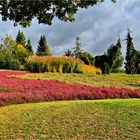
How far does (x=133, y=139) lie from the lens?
14.9 m

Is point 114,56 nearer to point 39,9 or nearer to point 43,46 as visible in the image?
point 39,9

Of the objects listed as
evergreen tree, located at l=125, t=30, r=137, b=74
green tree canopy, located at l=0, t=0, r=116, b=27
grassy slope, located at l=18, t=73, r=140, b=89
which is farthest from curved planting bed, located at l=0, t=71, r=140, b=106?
evergreen tree, located at l=125, t=30, r=137, b=74

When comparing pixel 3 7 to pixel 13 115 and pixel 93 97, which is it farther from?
pixel 93 97

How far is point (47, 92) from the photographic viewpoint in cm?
2112

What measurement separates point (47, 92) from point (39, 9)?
8.37 meters

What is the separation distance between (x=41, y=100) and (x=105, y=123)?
4689mm

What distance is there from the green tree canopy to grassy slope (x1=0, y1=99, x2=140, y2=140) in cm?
348

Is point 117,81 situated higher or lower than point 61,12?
lower

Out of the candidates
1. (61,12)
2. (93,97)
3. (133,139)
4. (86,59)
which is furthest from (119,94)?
(86,59)

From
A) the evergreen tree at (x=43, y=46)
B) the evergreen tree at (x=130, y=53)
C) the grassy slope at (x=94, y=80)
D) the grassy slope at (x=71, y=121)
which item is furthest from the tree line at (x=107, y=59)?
the grassy slope at (x=71, y=121)

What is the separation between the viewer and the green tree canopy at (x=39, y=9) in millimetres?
13002

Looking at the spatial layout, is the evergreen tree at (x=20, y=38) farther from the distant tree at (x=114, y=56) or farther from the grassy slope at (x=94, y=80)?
the grassy slope at (x=94, y=80)

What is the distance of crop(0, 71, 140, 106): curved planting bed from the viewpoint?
781 inches

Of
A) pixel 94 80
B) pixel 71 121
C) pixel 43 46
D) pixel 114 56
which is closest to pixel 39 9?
pixel 71 121
